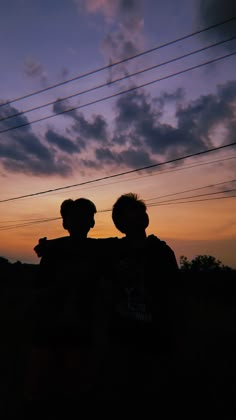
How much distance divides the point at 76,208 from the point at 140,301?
82cm

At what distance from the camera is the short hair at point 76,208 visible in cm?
242

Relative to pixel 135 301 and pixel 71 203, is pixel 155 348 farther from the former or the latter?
pixel 71 203

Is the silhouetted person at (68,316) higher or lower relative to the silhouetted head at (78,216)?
lower

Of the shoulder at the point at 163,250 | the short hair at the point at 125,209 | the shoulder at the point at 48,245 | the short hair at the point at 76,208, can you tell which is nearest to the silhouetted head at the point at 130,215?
the short hair at the point at 125,209

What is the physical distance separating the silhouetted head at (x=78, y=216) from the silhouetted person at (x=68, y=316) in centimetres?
3

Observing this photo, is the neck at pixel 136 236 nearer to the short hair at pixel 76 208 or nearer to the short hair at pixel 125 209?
the short hair at pixel 125 209

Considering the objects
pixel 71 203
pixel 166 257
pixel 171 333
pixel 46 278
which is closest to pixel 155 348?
pixel 171 333

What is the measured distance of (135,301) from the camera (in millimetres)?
1975

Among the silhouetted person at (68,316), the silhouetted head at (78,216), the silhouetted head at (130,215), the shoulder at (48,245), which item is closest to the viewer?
the silhouetted person at (68,316)

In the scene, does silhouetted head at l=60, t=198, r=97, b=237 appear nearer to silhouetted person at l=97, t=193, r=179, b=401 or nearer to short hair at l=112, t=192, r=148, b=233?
short hair at l=112, t=192, r=148, b=233

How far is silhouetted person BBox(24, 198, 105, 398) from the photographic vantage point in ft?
6.64

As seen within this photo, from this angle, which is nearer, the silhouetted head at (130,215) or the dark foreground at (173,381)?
the dark foreground at (173,381)

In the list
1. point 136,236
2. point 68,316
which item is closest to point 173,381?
point 68,316

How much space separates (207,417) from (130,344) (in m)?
1.65
